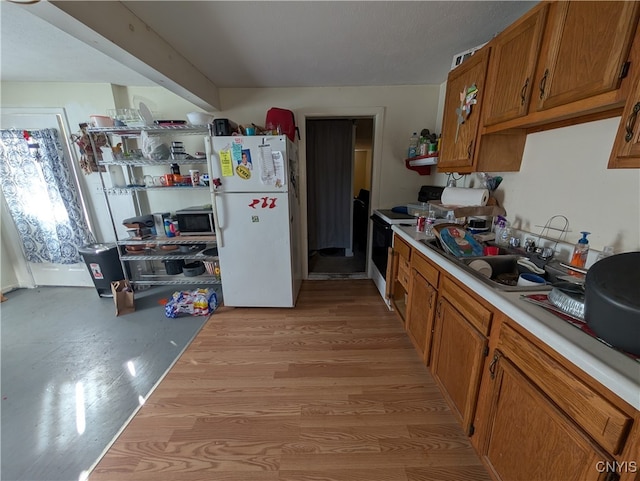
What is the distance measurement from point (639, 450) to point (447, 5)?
198cm

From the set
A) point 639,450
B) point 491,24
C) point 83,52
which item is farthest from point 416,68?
point 83,52

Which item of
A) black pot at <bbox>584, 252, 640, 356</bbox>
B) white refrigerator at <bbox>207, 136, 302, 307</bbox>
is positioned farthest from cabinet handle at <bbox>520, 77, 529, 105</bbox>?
white refrigerator at <bbox>207, 136, 302, 307</bbox>

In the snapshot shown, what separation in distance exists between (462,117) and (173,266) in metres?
3.31

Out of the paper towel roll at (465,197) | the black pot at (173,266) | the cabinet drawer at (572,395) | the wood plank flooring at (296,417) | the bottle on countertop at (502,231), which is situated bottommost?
the wood plank flooring at (296,417)

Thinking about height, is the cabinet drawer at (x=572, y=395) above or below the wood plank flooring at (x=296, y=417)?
above

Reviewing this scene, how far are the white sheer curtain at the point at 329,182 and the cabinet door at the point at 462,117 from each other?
5.68 feet

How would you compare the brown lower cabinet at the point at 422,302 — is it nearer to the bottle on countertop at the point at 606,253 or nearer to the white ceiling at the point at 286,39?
the bottle on countertop at the point at 606,253

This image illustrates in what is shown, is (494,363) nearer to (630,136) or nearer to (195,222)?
(630,136)

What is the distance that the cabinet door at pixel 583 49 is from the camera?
0.80 metres

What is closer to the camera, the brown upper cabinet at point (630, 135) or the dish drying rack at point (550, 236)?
the brown upper cabinet at point (630, 135)

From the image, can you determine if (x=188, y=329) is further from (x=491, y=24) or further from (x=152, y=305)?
(x=491, y=24)

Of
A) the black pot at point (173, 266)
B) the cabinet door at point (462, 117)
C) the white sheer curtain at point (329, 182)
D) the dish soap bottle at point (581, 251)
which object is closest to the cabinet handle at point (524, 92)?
the cabinet door at point (462, 117)

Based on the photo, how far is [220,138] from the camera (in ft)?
6.57

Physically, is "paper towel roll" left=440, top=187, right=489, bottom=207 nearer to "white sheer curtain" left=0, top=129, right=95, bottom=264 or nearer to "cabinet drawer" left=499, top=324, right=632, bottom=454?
"cabinet drawer" left=499, top=324, right=632, bottom=454
